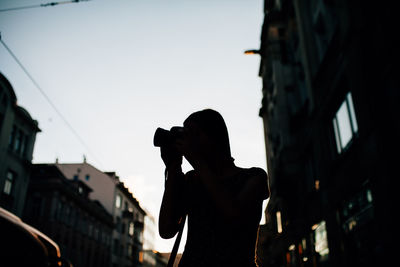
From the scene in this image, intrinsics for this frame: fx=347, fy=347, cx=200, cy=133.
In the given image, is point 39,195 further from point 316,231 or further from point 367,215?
point 367,215

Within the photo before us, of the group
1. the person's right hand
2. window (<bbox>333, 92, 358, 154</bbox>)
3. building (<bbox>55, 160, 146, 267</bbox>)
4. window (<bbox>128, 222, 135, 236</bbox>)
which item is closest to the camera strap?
the person's right hand

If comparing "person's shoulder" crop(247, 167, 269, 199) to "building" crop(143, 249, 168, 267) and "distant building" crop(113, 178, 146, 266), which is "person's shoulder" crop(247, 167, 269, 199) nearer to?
"distant building" crop(113, 178, 146, 266)

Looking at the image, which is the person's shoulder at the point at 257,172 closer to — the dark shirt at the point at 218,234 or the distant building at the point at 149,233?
the dark shirt at the point at 218,234

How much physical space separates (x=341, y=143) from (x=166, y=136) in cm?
961

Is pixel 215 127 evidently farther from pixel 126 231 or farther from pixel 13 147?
pixel 126 231

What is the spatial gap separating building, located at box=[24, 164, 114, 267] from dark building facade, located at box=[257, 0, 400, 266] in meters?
20.9

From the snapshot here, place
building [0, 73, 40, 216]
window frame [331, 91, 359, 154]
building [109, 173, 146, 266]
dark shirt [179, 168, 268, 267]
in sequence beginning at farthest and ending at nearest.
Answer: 1. building [109, 173, 146, 266]
2. building [0, 73, 40, 216]
3. window frame [331, 91, 359, 154]
4. dark shirt [179, 168, 268, 267]

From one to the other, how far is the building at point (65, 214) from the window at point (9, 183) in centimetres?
445

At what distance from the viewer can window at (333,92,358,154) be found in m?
9.20

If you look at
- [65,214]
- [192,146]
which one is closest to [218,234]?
[192,146]

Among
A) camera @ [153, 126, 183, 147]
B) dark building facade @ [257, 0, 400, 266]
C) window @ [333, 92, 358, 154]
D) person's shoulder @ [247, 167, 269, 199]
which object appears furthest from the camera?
window @ [333, 92, 358, 154]

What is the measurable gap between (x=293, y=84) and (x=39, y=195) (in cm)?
2323

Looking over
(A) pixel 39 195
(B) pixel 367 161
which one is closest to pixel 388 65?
(B) pixel 367 161

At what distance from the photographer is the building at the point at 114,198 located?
148ft
